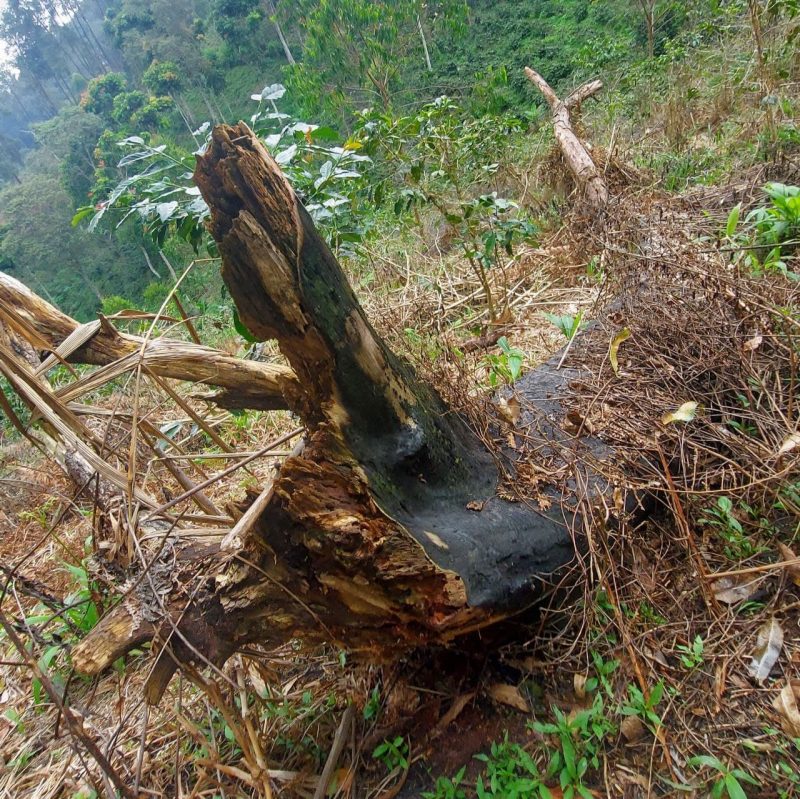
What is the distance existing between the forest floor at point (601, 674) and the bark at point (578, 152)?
2135 mm

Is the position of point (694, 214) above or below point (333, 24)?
below

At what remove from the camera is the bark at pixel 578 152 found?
13.6 ft

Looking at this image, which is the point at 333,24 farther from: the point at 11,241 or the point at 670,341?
the point at 670,341

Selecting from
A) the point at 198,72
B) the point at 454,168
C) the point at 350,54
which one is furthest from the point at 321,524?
the point at 198,72

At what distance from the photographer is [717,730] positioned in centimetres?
122

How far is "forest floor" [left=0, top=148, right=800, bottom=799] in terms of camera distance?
124 cm

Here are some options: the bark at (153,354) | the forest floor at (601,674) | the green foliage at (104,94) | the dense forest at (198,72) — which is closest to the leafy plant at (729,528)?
the forest floor at (601,674)

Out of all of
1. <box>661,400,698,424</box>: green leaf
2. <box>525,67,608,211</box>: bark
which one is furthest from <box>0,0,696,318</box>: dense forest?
<box>661,400,698,424</box>: green leaf

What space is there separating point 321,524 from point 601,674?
87 cm

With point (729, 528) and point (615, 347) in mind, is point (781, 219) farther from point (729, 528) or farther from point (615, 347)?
point (729, 528)

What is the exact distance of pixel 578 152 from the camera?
15.1 ft

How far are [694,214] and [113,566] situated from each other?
370 cm

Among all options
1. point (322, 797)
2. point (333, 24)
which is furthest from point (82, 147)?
point (322, 797)

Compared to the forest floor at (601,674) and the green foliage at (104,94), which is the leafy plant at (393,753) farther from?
the green foliage at (104,94)
